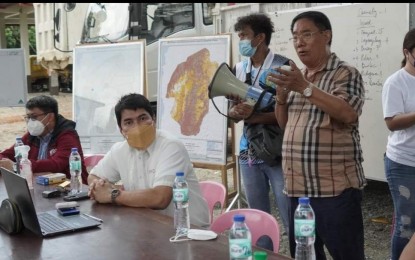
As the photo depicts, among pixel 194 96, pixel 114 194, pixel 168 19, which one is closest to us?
pixel 114 194

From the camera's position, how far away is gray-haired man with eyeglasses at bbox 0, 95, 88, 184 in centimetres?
354

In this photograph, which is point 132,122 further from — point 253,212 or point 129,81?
point 129,81

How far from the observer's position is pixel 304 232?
1669mm

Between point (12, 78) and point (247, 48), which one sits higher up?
point (247, 48)

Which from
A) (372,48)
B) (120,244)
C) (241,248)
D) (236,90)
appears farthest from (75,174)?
(372,48)

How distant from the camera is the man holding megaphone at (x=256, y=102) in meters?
2.93

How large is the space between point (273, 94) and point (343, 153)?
68 cm

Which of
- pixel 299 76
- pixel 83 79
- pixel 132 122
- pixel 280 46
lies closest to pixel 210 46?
pixel 280 46

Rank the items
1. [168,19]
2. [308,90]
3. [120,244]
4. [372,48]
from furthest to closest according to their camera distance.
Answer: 1. [168,19]
2. [372,48]
3. [308,90]
4. [120,244]

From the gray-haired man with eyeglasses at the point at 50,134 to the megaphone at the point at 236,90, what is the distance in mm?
1159

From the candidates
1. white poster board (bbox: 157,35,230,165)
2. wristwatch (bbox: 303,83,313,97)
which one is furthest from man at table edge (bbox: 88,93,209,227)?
white poster board (bbox: 157,35,230,165)

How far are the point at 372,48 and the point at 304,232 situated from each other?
8.68 feet

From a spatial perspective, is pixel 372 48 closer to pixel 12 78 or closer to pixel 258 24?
pixel 258 24

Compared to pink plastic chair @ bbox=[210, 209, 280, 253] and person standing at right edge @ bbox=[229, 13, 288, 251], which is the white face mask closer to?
person standing at right edge @ bbox=[229, 13, 288, 251]
